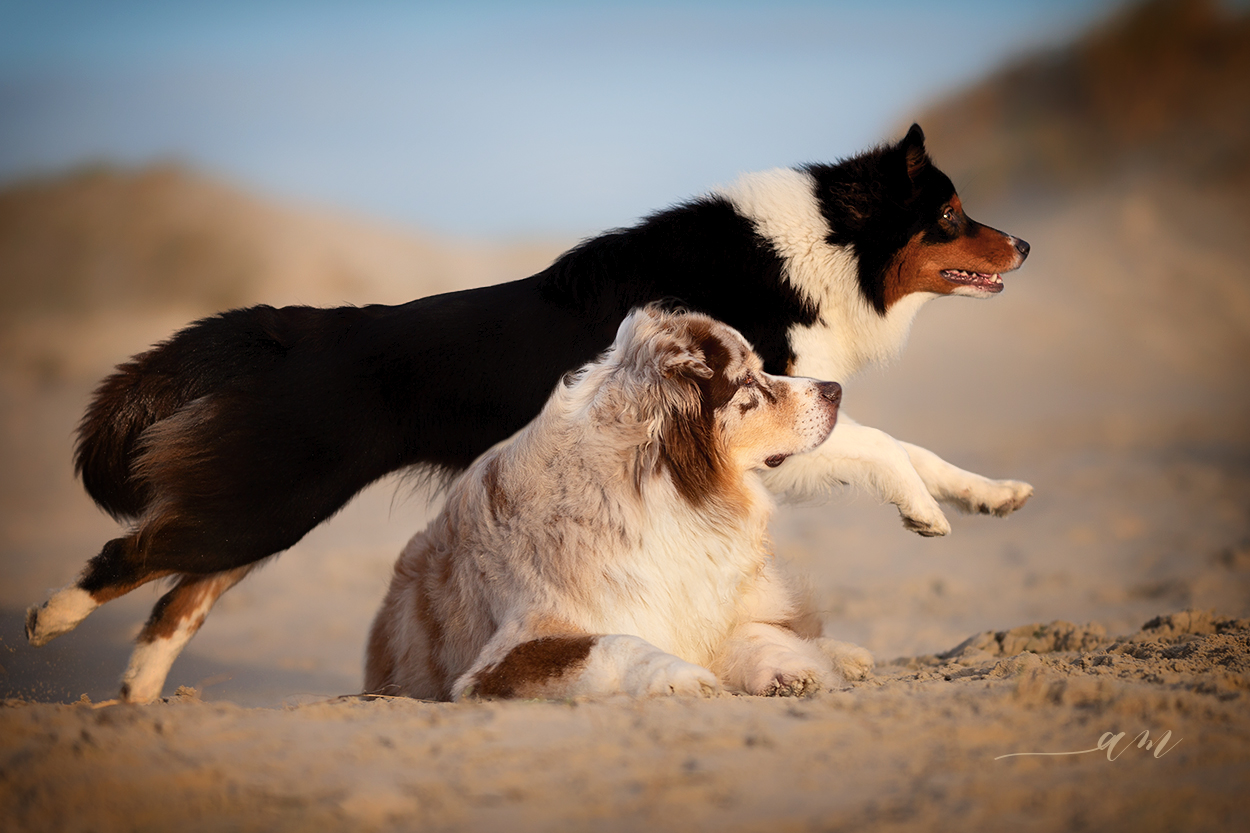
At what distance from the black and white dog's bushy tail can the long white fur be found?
2496 mm

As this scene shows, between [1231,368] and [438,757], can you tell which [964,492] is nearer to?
[438,757]

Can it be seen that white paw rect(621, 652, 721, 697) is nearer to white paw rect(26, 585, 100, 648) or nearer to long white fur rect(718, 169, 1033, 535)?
long white fur rect(718, 169, 1033, 535)

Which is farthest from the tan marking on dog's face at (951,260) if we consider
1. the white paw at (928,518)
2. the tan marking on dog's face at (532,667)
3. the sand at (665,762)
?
the tan marking on dog's face at (532,667)

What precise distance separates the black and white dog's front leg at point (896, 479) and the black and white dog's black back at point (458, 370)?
10mm

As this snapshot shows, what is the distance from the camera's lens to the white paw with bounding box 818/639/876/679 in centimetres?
417

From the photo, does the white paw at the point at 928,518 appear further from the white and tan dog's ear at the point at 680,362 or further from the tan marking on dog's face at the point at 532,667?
the tan marking on dog's face at the point at 532,667

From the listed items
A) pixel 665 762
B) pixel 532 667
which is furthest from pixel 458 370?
pixel 665 762

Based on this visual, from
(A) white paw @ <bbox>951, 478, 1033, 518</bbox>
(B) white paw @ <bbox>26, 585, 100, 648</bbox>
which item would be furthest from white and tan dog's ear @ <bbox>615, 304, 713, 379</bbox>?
(B) white paw @ <bbox>26, 585, 100, 648</bbox>

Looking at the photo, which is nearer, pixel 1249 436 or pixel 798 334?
Answer: pixel 798 334

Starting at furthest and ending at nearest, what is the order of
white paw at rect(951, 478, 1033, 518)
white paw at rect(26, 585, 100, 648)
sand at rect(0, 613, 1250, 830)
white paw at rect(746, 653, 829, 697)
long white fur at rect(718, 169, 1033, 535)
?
white paw at rect(951, 478, 1033, 518) < long white fur at rect(718, 169, 1033, 535) < white paw at rect(26, 585, 100, 648) < white paw at rect(746, 653, 829, 697) < sand at rect(0, 613, 1250, 830)

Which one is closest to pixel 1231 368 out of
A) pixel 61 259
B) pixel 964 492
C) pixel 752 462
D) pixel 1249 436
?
pixel 1249 436

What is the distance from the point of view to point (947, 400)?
19.1 m

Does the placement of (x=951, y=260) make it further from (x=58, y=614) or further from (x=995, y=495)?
(x=58, y=614)

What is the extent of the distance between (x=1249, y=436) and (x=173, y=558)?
565 inches
